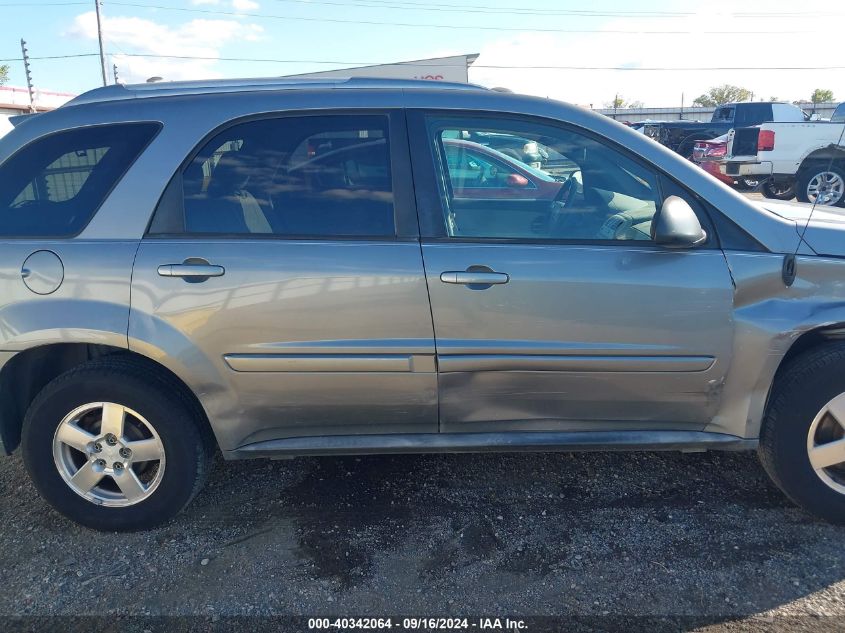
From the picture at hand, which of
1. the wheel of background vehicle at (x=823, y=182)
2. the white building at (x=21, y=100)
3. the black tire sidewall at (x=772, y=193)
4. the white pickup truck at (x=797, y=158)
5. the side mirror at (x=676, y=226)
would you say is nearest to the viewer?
the side mirror at (x=676, y=226)

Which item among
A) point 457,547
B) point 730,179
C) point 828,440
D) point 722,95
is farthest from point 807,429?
point 722,95

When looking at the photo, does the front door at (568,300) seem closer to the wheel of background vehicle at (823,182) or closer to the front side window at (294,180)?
the front side window at (294,180)

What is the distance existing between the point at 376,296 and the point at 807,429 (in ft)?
6.21

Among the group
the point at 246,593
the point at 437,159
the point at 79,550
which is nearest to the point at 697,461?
the point at 437,159

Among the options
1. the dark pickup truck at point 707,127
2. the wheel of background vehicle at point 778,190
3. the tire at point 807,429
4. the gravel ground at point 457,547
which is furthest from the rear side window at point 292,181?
the dark pickup truck at point 707,127

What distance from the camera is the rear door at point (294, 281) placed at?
265 centimetres

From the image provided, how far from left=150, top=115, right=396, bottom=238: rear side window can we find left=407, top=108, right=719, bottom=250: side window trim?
0.42ft

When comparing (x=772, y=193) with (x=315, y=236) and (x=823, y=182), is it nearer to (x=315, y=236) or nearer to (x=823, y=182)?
(x=823, y=182)

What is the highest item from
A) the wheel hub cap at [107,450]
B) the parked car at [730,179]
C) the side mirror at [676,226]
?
the side mirror at [676,226]

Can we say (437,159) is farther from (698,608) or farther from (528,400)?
(698,608)

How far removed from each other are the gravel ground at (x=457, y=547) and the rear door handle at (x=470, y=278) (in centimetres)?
111

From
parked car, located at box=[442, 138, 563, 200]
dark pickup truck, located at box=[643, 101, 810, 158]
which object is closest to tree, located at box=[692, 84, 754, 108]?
dark pickup truck, located at box=[643, 101, 810, 158]

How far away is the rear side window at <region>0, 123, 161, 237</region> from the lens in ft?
9.01

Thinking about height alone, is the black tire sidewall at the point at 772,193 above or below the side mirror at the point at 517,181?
below
